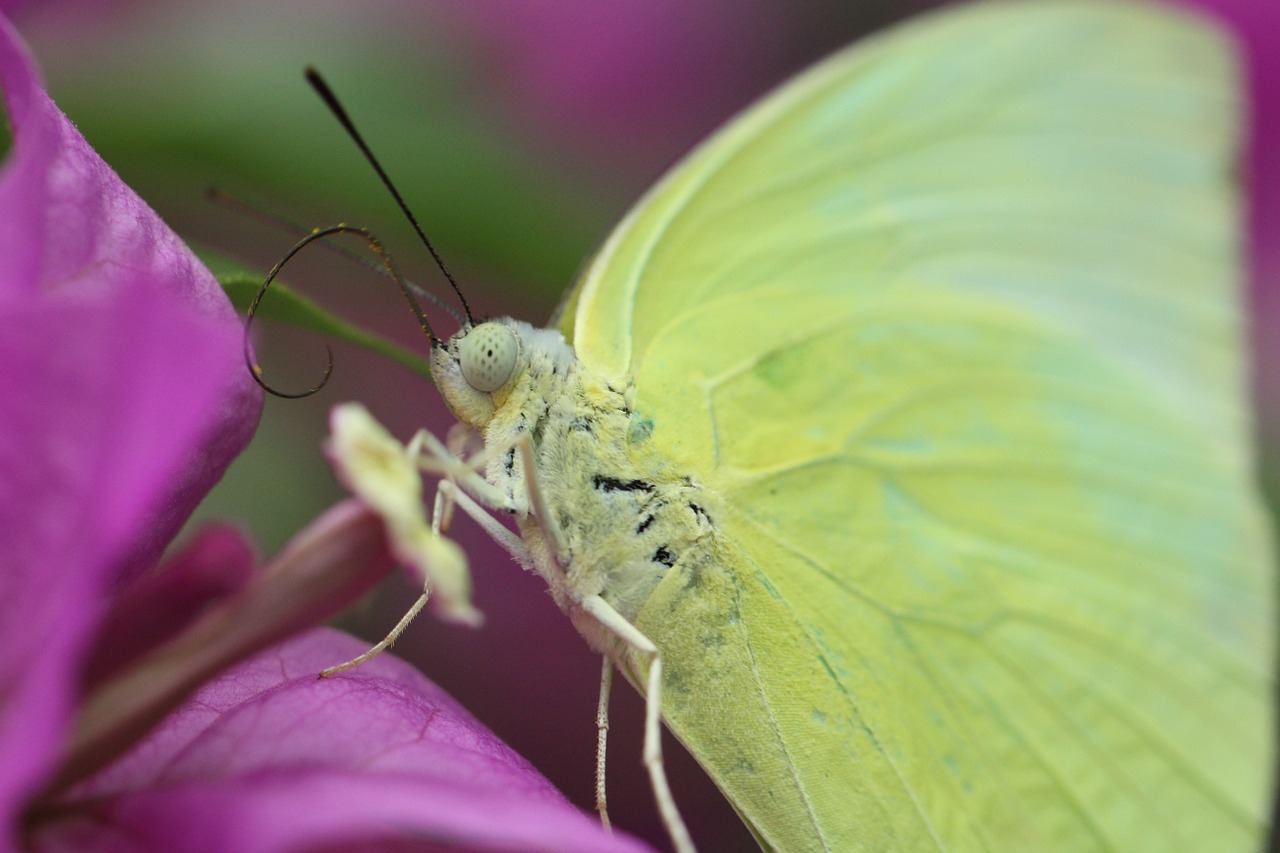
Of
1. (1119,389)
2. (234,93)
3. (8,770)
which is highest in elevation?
(234,93)

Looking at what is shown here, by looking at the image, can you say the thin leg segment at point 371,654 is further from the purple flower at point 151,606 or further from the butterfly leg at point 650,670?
the butterfly leg at point 650,670

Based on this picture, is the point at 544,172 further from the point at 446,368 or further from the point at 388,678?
the point at 388,678

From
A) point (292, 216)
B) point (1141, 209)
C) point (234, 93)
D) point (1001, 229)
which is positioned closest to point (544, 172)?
point (292, 216)

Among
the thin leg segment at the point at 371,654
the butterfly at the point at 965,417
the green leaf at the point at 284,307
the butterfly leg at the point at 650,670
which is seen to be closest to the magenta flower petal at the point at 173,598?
the thin leg segment at the point at 371,654

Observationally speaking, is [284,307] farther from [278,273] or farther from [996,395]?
[996,395]

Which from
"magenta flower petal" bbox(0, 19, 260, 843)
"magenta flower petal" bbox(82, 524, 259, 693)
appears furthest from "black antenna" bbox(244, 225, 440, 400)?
"magenta flower petal" bbox(82, 524, 259, 693)

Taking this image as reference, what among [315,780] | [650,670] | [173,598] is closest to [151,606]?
[173,598]

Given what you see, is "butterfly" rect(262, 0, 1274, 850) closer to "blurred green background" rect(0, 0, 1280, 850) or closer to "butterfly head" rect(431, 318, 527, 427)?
"butterfly head" rect(431, 318, 527, 427)
